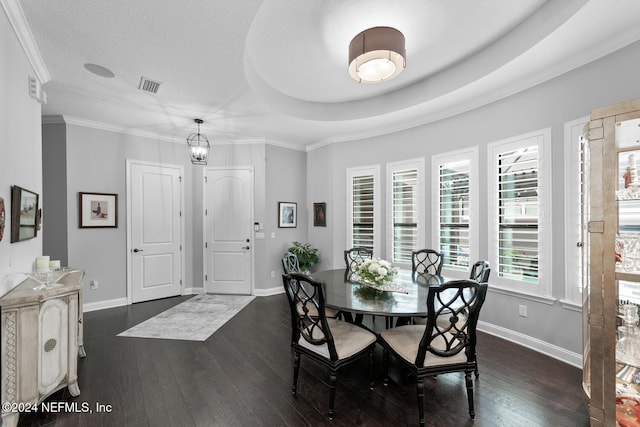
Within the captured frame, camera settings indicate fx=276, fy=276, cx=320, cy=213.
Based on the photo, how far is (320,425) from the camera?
6.25 feet

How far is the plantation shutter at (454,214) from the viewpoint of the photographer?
143 inches

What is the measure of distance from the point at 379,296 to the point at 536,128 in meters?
2.48

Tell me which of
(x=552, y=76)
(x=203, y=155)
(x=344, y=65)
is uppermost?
(x=344, y=65)

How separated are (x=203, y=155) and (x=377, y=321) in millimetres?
3503

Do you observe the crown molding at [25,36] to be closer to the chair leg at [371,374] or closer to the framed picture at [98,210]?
the framed picture at [98,210]

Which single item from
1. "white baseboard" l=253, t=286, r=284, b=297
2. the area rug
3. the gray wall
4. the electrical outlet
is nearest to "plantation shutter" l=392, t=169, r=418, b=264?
the gray wall

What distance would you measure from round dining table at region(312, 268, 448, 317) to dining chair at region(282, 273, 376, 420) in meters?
0.19

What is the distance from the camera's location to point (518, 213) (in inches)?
122

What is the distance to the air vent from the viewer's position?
306cm

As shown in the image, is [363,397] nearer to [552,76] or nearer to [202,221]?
[552,76]

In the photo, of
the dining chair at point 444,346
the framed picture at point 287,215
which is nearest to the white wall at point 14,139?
the dining chair at point 444,346

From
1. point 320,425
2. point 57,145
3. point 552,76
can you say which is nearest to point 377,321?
point 320,425

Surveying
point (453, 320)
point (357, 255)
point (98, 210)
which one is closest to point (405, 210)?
point (357, 255)

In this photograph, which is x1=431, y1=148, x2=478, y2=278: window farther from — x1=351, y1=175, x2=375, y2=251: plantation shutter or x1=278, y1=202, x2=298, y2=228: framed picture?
x1=278, y1=202, x2=298, y2=228: framed picture
